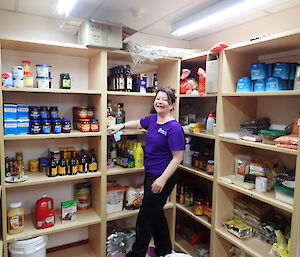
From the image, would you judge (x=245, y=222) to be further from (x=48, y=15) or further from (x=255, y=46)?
(x=48, y=15)

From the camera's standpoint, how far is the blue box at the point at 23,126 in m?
1.95

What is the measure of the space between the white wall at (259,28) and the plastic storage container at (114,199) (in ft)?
5.93

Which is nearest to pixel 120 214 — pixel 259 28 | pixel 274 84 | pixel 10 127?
pixel 10 127

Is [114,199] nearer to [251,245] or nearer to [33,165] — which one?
[33,165]

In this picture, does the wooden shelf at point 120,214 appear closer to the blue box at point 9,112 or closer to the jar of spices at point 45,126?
the jar of spices at point 45,126

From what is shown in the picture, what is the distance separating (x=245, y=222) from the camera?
2117mm

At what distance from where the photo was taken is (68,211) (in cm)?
225

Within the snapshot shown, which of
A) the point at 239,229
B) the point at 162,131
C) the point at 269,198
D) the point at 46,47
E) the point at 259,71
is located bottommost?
the point at 239,229

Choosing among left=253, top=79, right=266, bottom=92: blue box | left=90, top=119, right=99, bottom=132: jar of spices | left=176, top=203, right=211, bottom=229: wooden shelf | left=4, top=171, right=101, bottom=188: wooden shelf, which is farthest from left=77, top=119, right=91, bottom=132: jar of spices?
left=253, top=79, right=266, bottom=92: blue box

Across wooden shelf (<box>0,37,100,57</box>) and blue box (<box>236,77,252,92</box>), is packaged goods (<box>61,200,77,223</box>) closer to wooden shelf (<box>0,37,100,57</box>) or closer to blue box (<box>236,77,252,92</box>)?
wooden shelf (<box>0,37,100,57</box>)

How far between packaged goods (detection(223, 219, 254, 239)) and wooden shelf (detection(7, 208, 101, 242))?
3.72 ft

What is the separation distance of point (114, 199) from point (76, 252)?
0.70 m

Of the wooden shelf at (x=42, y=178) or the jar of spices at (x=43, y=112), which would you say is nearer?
the wooden shelf at (x=42, y=178)

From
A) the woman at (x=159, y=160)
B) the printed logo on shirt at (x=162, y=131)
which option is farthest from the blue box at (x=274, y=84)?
the printed logo on shirt at (x=162, y=131)
